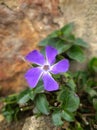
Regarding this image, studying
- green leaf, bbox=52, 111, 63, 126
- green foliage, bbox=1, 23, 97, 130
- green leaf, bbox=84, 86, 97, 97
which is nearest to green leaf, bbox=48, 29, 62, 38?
green foliage, bbox=1, 23, 97, 130

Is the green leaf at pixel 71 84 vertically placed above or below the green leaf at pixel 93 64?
below

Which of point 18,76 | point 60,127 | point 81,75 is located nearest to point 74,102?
point 60,127

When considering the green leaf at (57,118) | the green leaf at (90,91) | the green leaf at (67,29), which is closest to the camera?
the green leaf at (57,118)

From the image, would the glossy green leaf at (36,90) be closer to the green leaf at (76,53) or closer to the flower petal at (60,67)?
the flower petal at (60,67)

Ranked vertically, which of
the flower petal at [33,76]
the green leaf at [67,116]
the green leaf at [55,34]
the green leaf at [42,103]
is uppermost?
the green leaf at [55,34]

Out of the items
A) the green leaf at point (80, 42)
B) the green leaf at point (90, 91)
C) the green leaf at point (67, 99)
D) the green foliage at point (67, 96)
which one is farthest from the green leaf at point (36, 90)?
the green leaf at point (80, 42)

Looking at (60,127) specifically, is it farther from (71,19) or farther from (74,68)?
(71,19)
